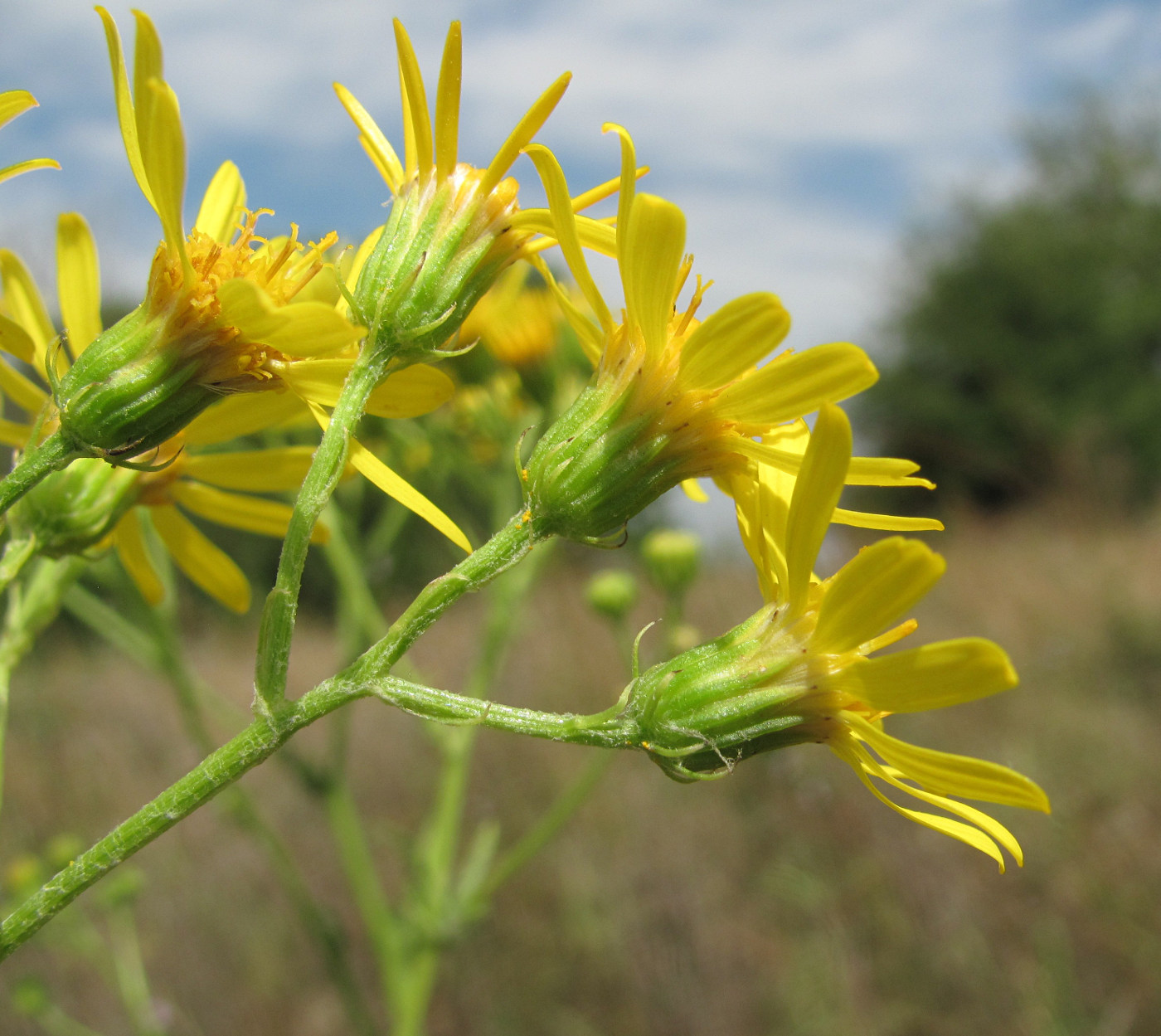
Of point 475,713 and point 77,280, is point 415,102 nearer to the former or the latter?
point 77,280

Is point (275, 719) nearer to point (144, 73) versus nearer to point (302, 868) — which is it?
point (144, 73)

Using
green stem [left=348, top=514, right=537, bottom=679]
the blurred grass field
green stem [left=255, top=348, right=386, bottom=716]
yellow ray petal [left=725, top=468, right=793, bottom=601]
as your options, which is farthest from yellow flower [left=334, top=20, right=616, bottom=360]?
the blurred grass field

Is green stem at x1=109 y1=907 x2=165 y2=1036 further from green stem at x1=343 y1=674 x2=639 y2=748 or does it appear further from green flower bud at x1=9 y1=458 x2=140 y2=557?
green stem at x1=343 y1=674 x2=639 y2=748

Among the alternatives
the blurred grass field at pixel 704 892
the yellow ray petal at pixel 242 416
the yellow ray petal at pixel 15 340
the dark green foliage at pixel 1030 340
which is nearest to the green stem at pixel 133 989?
the blurred grass field at pixel 704 892

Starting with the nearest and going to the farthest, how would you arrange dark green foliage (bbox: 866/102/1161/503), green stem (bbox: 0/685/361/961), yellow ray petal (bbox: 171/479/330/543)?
Result: green stem (bbox: 0/685/361/961) < yellow ray petal (bbox: 171/479/330/543) < dark green foliage (bbox: 866/102/1161/503)

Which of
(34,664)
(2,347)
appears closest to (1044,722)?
(2,347)
